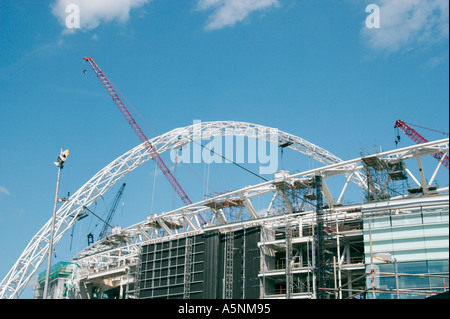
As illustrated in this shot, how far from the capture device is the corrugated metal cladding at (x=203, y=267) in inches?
3457

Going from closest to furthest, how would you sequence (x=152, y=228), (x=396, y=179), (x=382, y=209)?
(x=382, y=209) → (x=396, y=179) → (x=152, y=228)

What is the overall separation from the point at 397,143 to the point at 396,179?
161 ft

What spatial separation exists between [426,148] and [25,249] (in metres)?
83.8

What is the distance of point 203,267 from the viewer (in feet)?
300

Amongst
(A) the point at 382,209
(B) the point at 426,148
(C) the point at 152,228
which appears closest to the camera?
(A) the point at 382,209

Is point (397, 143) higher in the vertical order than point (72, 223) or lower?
higher

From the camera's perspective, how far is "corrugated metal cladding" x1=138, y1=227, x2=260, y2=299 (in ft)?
288

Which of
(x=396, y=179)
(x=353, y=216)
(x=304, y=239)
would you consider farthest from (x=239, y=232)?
(x=396, y=179)
